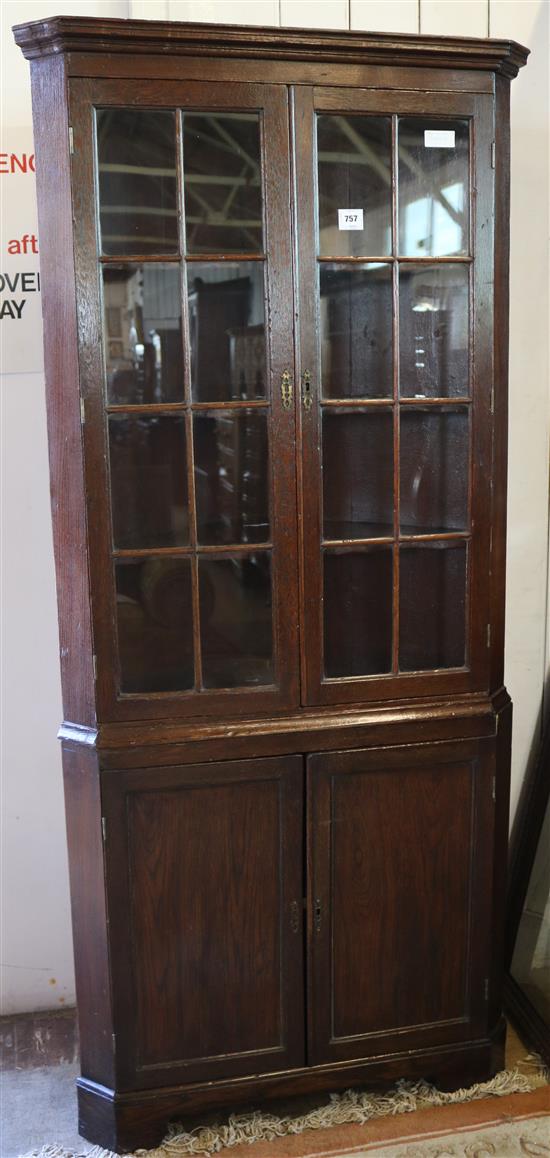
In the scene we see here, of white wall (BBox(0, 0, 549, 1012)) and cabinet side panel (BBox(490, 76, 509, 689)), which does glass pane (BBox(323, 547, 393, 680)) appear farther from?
white wall (BBox(0, 0, 549, 1012))

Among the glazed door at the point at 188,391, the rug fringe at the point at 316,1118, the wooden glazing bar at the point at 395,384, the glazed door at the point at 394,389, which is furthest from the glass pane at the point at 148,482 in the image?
the rug fringe at the point at 316,1118

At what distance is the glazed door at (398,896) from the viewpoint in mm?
1928

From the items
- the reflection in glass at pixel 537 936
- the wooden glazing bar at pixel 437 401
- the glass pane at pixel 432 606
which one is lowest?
the reflection in glass at pixel 537 936

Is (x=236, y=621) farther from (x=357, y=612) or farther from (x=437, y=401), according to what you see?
(x=437, y=401)

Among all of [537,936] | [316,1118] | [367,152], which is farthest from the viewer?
[537,936]

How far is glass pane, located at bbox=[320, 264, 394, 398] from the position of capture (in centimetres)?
181

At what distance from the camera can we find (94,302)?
171 cm

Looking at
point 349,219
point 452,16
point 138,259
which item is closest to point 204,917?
point 138,259

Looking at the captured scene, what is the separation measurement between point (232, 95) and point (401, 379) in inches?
22.1

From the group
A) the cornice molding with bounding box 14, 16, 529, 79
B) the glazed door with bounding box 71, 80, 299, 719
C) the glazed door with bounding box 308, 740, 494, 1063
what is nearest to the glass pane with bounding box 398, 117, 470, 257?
the cornice molding with bounding box 14, 16, 529, 79

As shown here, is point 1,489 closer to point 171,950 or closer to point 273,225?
point 273,225

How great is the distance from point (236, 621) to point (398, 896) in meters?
0.64

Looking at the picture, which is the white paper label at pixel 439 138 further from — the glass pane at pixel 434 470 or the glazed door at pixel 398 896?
the glazed door at pixel 398 896

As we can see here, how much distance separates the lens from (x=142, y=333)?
176 centimetres
